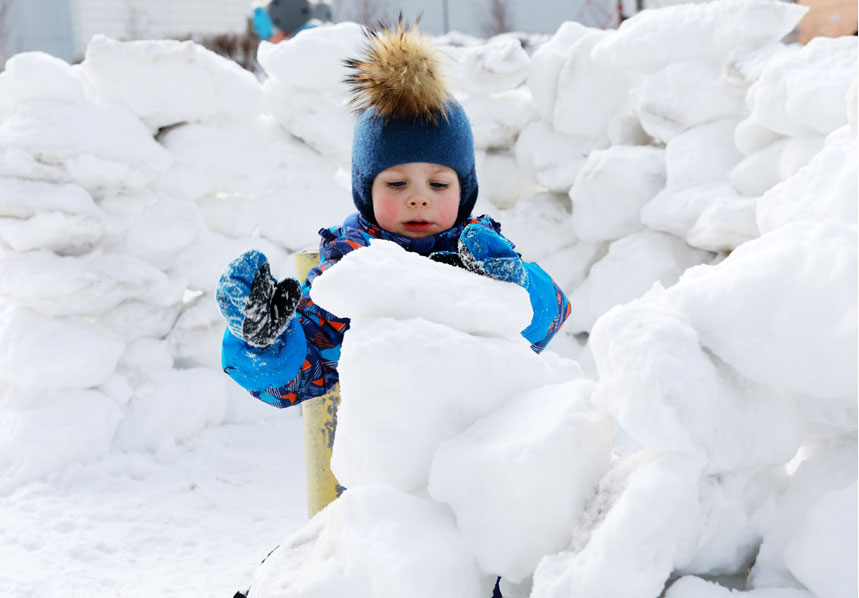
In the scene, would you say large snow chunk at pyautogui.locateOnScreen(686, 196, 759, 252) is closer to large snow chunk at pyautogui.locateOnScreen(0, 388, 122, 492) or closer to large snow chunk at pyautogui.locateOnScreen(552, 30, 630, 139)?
large snow chunk at pyautogui.locateOnScreen(552, 30, 630, 139)

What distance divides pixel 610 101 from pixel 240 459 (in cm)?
200

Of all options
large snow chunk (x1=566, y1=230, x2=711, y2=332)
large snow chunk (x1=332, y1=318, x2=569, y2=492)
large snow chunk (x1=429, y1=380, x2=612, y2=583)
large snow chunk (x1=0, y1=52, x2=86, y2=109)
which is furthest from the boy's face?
large snow chunk (x1=0, y1=52, x2=86, y2=109)

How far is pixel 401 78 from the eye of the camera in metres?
1.45

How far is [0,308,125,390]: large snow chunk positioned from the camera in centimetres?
237

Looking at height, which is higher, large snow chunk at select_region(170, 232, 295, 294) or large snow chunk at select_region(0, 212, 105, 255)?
large snow chunk at select_region(0, 212, 105, 255)

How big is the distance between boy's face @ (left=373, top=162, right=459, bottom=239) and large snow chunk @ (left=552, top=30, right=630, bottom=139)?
1.44 meters

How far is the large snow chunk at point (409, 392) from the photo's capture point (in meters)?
0.75

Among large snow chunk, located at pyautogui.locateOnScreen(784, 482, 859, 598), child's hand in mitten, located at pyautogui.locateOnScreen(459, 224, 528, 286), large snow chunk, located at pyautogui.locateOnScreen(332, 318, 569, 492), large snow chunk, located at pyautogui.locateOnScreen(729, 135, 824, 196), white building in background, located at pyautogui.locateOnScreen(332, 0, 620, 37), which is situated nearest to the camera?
large snow chunk, located at pyautogui.locateOnScreen(784, 482, 859, 598)

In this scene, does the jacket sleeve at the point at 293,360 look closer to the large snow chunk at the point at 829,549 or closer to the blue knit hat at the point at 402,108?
the blue knit hat at the point at 402,108

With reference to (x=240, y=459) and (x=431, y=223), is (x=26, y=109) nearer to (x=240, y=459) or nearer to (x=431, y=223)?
(x=240, y=459)

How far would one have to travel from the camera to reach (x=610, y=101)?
2811 mm

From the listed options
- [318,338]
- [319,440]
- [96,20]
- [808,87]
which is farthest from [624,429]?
[96,20]

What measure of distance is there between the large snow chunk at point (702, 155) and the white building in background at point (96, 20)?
1196 cm

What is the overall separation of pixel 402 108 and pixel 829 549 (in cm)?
118
